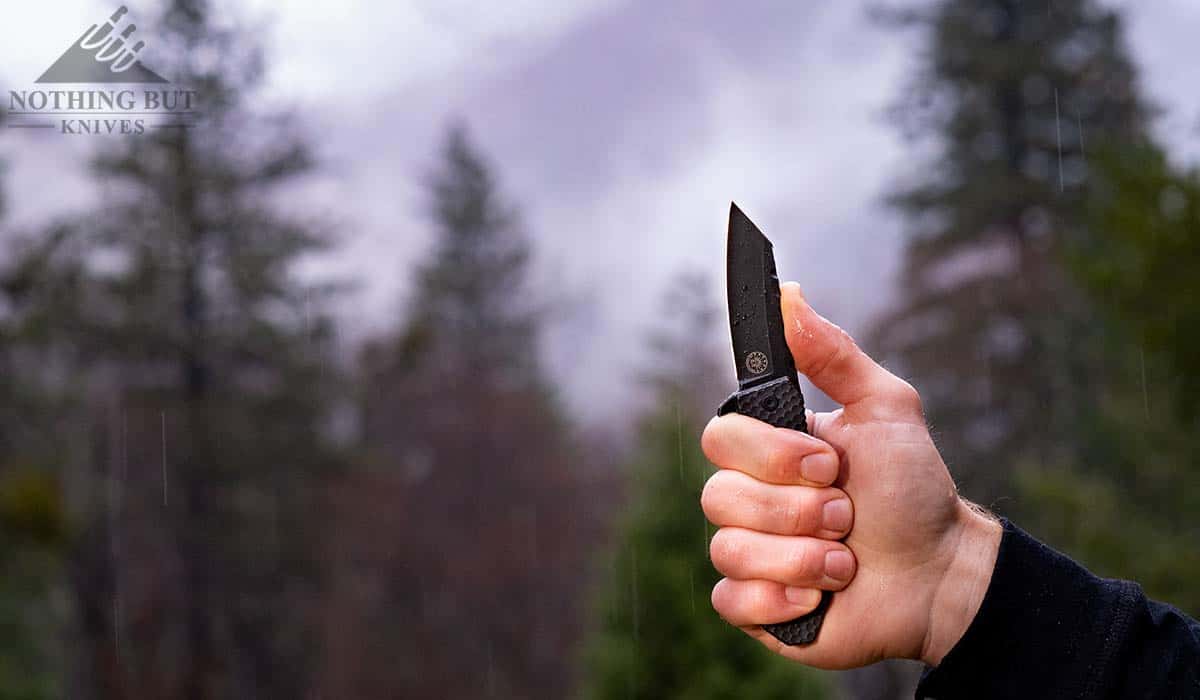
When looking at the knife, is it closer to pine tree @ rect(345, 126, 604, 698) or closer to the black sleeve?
the black sleeve

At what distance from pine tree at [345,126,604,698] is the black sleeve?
19.2m

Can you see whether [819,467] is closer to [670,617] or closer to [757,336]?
[757,336]

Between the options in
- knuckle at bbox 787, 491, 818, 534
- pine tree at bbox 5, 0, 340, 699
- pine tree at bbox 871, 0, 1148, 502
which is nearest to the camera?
knuckle at bbox 787, 491, 818, 534

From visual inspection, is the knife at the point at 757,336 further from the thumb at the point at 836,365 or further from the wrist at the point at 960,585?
the wrist at the point at 960,585

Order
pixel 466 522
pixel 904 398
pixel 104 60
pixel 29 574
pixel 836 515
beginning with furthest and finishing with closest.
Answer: pixel 466 522
pixel 29 574
pixel 104 60
pixel 904 398
pixel 836 515

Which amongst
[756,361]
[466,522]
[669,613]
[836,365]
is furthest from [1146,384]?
[466,522]

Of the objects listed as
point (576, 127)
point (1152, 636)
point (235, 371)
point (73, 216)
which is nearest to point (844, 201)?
point (235, 371)

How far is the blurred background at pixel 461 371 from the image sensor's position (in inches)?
356

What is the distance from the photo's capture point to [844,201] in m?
24.2

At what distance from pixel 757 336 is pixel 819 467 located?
251 mm

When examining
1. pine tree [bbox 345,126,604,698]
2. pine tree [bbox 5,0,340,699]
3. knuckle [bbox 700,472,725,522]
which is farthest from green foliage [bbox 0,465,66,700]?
knuckle [bbox 700,472,725,522]

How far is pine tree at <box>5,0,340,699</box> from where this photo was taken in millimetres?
16078

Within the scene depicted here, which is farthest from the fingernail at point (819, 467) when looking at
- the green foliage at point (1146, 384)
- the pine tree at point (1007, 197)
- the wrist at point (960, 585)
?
the pine tree at point (1007, 197)

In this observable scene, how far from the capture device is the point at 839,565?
1726 millimetres
